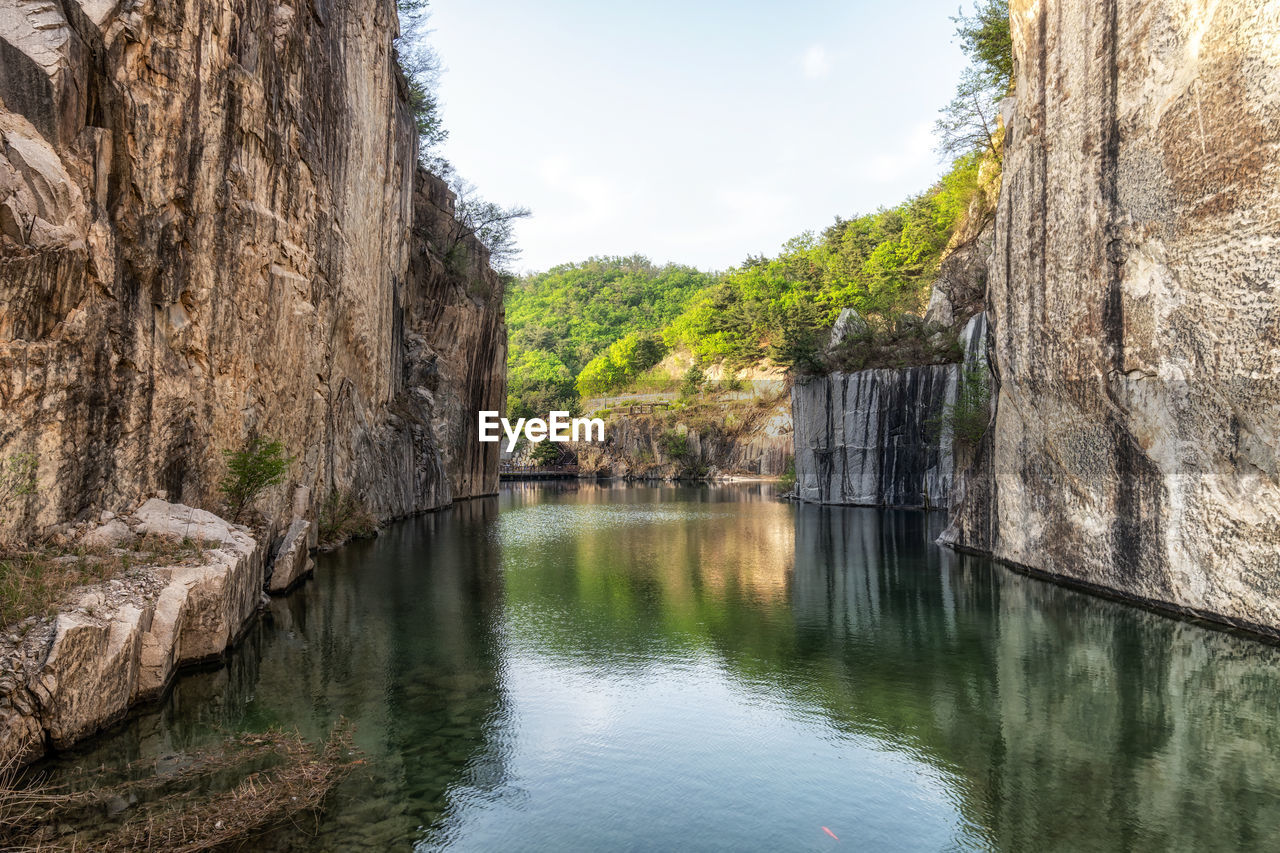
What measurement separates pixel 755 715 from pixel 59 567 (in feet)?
22.5

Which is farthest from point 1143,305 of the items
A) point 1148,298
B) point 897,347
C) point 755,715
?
point 897,347

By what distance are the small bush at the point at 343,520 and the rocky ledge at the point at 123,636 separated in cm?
876

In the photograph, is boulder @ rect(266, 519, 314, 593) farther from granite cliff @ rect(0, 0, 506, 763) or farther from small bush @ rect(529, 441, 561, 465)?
small bush @ rect(529, 441, 561, 465)

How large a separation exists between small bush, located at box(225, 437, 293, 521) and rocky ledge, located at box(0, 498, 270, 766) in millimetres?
1499

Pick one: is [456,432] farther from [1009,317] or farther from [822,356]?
[1009,317]

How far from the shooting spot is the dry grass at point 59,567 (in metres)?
6.53

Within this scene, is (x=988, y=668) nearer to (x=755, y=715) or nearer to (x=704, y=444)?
(x=755, y=715)

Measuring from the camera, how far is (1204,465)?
10578 millimetres

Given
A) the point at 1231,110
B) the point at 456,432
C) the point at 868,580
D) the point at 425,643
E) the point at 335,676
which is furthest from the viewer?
the point at 456,432

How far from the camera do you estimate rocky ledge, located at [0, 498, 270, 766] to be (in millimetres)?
5965

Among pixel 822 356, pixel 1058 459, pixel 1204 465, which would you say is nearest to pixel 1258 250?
pixel 1204 465

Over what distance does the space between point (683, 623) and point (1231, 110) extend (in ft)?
32.2

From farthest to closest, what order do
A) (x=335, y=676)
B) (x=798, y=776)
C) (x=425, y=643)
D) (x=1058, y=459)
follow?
1. (x=1058, y=459)
2. (x=425, y=643)
3. (x=335, y=676)
4. (x=798, y=776)

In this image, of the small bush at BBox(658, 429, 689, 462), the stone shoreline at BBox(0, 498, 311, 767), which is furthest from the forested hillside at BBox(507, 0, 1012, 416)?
the stone shoreline at BBox(0, 498, 311, 767)
